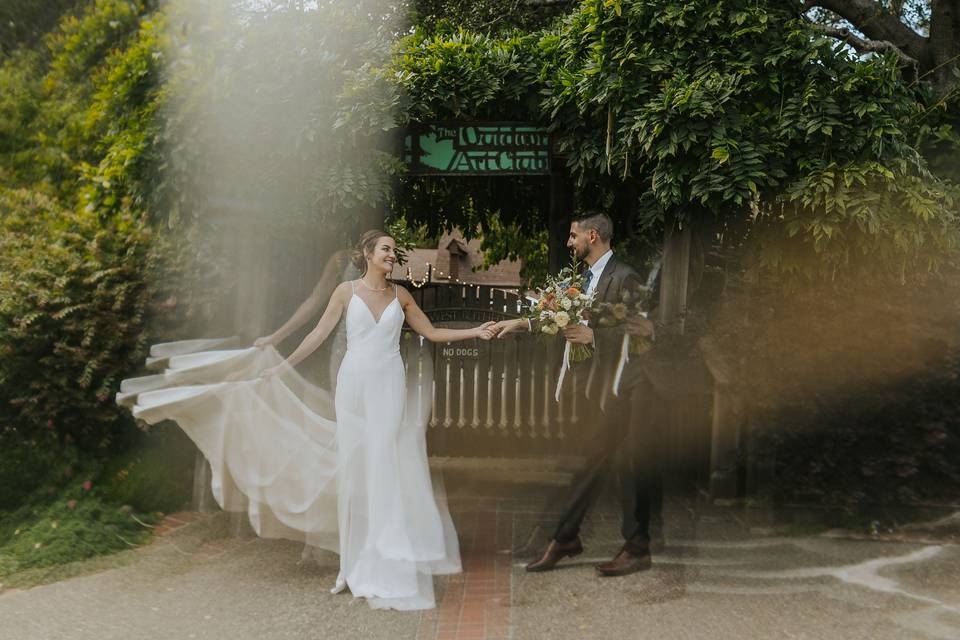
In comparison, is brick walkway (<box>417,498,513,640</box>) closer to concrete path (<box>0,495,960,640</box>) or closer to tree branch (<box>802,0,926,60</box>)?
concrete path (<box>0,495,960,640</box>)

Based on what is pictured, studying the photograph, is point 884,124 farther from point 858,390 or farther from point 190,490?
point 190,490

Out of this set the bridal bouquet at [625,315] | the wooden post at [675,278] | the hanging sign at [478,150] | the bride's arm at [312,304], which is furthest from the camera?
the hanging sign at [478,150]

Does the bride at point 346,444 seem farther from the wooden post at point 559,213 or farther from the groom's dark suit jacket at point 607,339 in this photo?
the wooden post at point 559,213

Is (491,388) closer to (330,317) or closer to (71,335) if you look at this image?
(330,317)

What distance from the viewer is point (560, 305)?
5066 millimetres

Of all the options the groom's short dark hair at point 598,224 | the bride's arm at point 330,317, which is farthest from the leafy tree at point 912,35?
the bride's arm at point 330,317

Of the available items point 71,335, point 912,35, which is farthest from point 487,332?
point 912,35

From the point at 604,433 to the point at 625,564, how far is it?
0.84m

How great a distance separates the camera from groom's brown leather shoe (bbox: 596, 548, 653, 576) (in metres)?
5.24

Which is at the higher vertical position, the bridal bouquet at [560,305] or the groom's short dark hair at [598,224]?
the groom's short dark hair at [598,224]

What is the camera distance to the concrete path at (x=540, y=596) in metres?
4.42

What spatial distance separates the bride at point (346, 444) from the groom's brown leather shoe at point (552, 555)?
0.52m

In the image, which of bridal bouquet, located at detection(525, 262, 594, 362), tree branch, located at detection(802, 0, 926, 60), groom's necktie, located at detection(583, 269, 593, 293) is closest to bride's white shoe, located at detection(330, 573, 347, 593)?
bridal bouquet, located at detection(525, 262, 594, 362)

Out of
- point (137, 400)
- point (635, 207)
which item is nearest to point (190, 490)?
point (137, 400)
